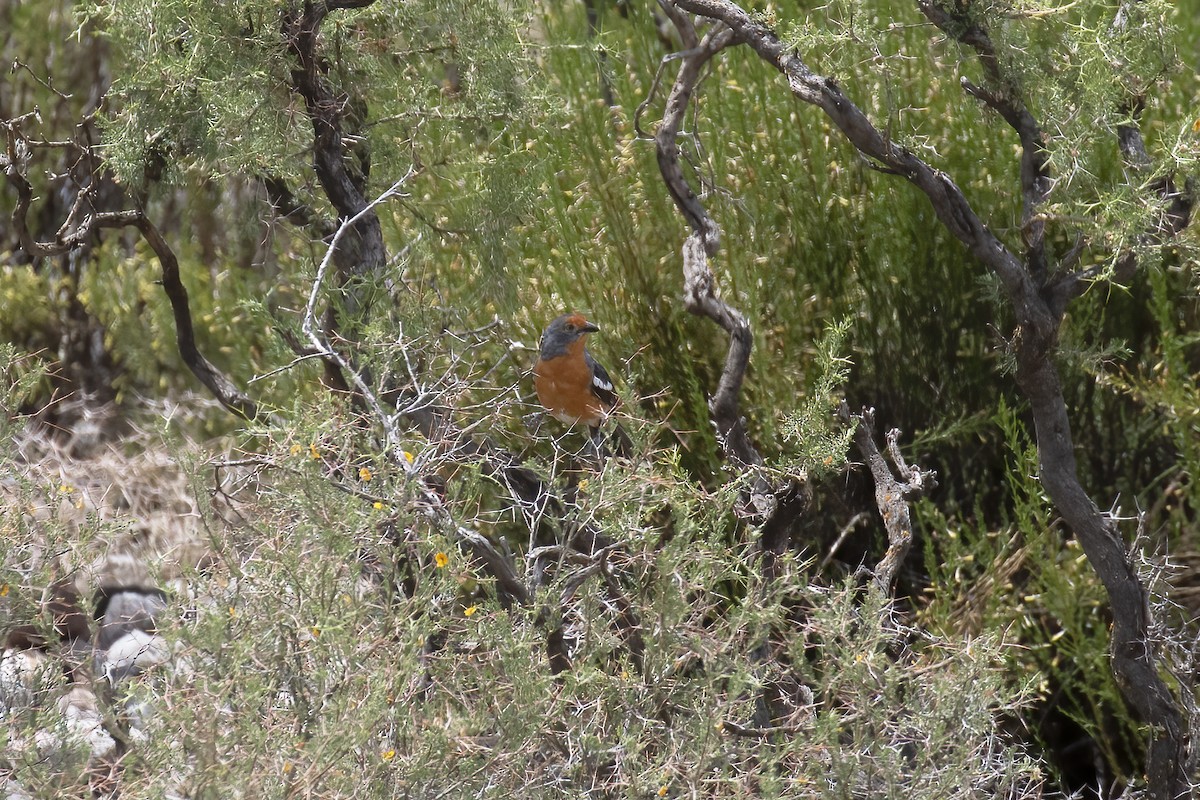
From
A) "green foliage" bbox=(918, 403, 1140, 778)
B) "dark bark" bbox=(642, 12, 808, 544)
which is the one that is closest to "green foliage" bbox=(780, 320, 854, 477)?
"dark bark" bbox=(642, 12, 808, 544)

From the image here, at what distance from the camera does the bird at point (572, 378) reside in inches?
132

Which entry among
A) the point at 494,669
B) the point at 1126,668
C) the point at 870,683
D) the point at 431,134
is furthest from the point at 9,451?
the point at 1126,668

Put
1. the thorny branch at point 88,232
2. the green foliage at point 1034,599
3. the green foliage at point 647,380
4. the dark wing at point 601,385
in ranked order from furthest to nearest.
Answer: the dark wing at point 601,385 < the green foliage at point 1034,599 < the thorny branch at point 88,232 < the green foliage at point 647,380

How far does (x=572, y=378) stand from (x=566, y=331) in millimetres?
204

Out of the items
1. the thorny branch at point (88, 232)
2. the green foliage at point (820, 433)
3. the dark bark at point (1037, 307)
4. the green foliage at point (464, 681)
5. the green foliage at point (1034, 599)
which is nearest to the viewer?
the green foliage at point (464, 681)

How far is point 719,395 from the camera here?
2.97 metres

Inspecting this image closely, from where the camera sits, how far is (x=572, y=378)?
341 cm

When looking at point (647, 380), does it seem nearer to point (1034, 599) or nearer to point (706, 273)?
point (706, 273)

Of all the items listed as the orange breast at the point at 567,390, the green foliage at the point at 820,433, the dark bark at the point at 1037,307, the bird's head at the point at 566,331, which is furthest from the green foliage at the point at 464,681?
the bird's head at the point at 566,331

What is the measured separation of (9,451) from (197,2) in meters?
1.08

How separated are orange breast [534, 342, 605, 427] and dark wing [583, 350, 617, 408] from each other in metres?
0.02

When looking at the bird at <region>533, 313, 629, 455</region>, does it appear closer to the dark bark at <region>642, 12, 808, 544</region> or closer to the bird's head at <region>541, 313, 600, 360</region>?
the bird's head at <region>541, 313, 600, 360</region>

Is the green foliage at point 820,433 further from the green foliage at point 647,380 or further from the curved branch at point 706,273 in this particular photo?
the curved branch at point 706,273

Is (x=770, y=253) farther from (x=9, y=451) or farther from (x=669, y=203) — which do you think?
(x=9, y=451)
